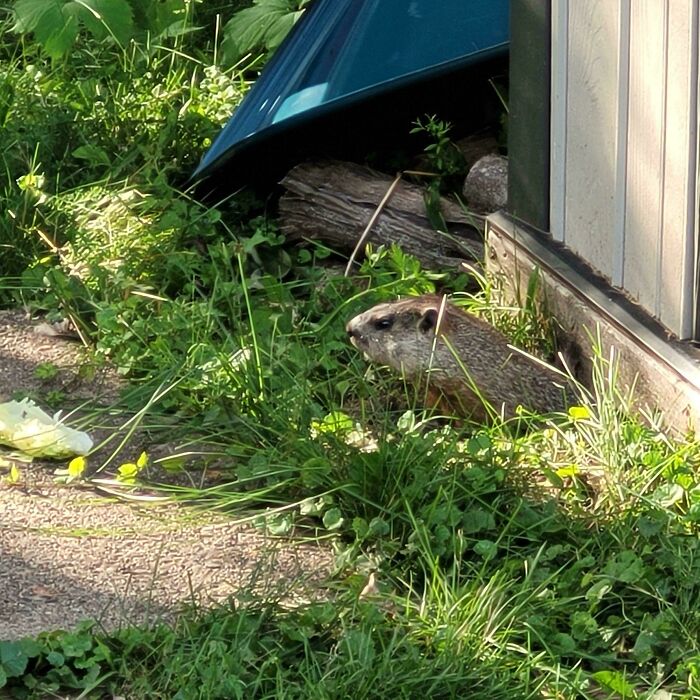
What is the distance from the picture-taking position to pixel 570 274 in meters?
4.55

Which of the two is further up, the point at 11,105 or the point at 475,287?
the point at 11,105

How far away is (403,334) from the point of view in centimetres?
455

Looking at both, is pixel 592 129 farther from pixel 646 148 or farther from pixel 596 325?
pixel 596 325

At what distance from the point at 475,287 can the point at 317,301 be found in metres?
0.67

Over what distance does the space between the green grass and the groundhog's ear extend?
0.20 meters

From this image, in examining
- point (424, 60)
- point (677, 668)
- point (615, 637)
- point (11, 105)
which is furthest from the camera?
point (11, 105)

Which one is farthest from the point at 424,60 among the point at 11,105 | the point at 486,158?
the point at 11,105

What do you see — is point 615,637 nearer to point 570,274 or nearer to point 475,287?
point 570,274

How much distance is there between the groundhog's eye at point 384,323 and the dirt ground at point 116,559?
101 centimetres

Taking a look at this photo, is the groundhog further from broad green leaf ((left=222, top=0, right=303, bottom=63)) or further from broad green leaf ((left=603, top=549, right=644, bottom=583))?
broad green leaf ((left=222, top=0, right=303, bottom=63))

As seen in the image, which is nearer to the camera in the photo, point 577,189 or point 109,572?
point 109,572

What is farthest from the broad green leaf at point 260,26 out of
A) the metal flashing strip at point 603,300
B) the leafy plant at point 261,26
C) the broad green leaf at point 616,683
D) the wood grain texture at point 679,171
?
the broad green leaf at point 616,683

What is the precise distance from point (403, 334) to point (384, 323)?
72 millimetres

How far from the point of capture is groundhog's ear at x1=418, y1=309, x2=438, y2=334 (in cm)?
454
